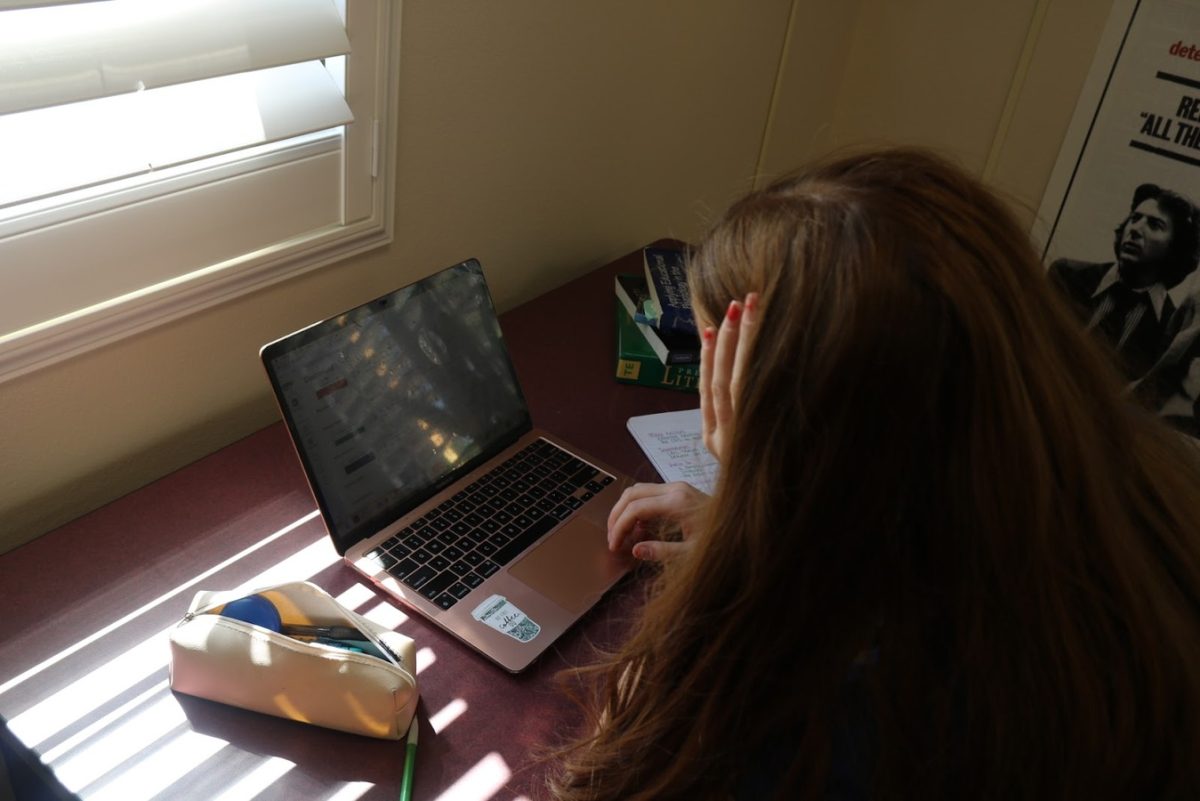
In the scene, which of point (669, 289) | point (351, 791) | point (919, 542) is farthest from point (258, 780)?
point (669, 289)

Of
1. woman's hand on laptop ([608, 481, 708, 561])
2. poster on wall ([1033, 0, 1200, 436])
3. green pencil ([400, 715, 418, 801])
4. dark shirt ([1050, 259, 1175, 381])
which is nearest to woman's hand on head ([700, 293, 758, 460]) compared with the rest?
woman's hand on laptop ([608, 481, 708, 561])

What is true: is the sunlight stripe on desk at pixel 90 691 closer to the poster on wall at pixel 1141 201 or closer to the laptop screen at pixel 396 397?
the laptop screen at pixel 396 397

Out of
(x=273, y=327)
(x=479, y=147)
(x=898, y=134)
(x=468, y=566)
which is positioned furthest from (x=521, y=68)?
(x=898, y=134)

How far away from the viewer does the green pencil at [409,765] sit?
668 mm

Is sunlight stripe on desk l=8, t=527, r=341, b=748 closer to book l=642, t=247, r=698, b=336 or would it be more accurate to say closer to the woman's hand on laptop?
the woman's hand on laptop

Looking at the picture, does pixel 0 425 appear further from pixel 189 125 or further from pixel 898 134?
pixel 898 134

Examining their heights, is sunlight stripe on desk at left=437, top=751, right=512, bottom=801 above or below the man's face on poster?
below

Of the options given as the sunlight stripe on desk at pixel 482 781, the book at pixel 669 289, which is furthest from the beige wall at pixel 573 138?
the sunlight stripe on desk at pixel 482 781

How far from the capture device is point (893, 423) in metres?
0.57

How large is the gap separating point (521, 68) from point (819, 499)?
2.54 ft

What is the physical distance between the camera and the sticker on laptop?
0.81 m

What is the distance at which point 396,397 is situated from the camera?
0.92m

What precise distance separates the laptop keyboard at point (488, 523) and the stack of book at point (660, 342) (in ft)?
0.62

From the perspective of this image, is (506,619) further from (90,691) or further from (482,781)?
(90,691)
